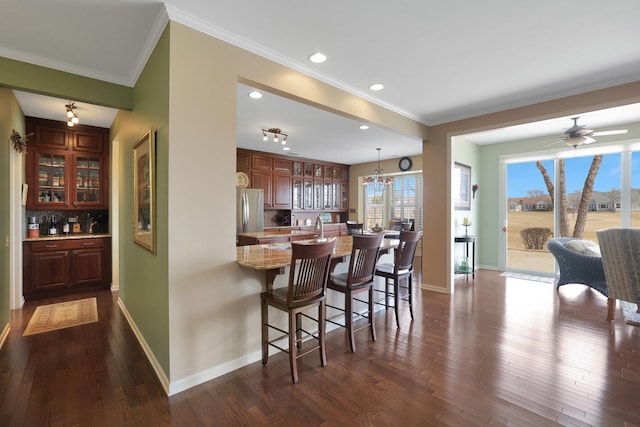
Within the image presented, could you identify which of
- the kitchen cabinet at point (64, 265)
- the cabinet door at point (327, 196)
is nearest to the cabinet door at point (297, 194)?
the cabinet door at point (327, 196)

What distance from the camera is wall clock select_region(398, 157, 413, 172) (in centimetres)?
748

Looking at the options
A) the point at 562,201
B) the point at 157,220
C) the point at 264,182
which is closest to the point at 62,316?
the point at 157,220

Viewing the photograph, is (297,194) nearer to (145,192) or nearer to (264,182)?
(264,182)

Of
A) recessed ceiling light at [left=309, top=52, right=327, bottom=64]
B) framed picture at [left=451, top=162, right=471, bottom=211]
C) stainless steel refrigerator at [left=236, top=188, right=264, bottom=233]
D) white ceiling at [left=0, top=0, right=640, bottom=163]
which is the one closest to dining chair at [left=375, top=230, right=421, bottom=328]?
white ceiling at [left=0, top=0, right=640, bottom=163]

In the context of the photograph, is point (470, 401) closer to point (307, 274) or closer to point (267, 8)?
point (307, 274)

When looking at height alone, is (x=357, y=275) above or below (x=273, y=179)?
below

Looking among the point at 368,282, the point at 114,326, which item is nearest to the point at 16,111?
the point at 114,326

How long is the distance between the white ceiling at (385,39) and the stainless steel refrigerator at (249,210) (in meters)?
2.85

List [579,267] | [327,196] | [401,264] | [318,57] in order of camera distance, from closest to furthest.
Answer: [318,57] < [401,264] < [579,267] < [327,196]

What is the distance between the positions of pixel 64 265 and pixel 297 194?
4775 millimetres

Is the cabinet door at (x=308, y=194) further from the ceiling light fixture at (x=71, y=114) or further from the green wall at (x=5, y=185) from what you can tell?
the green wall at (x=5, y=185)

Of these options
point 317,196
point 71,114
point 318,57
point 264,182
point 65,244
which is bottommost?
point 65,244

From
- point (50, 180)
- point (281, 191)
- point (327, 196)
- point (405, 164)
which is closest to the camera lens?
point (50, 180)

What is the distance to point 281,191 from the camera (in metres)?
7.34
